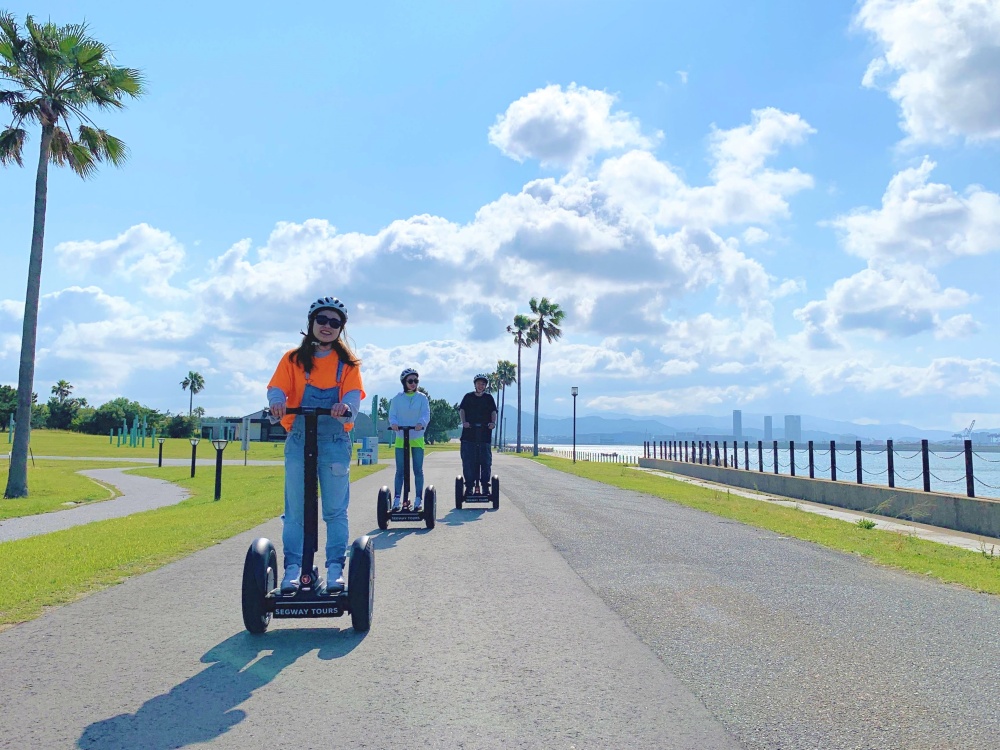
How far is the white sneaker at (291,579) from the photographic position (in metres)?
5.24

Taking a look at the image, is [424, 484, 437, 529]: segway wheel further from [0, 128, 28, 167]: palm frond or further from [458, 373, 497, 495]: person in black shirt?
[0, 128, 28, 167]: palm frond

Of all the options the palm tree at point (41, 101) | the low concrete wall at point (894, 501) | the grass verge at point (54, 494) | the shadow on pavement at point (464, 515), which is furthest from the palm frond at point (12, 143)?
the low concrete wall at point (894, 501)

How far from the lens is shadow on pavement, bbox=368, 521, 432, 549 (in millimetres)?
9547

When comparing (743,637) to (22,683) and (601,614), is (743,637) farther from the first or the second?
(22,683)

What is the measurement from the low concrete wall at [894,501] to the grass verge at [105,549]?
518 inches

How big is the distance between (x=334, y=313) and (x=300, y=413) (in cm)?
78

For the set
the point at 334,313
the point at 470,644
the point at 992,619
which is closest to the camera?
the point at 470,644

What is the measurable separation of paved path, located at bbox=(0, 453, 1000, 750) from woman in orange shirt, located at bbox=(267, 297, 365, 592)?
2.06 ft

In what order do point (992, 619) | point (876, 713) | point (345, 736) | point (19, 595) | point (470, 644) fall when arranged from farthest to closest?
point (19, 595) < point (992, 619) < point (470, 644) < point (876, 713) < point (345, 736)

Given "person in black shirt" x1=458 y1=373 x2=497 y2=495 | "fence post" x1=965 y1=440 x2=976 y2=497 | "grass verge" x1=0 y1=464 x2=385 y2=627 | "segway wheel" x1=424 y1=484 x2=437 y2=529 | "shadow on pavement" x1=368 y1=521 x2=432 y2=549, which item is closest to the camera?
"grass verge" x1=0 y1=464 x2=385 y2=627

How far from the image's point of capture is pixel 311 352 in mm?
5527

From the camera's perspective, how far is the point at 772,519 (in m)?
15.2

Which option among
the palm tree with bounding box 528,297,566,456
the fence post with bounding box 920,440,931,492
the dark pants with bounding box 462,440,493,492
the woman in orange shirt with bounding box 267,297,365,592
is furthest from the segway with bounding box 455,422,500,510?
the palm tree with bounding box 528,297,566,456

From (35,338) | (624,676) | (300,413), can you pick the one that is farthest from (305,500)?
(35,338)
